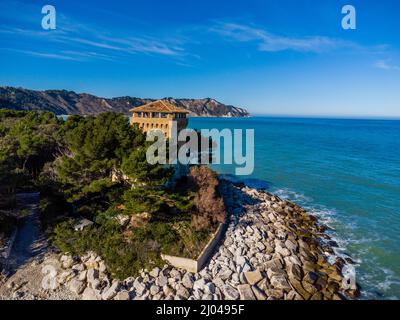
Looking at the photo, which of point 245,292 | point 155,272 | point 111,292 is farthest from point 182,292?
point 111,292

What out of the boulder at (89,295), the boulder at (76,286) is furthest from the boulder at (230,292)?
the boulder at (76,286)

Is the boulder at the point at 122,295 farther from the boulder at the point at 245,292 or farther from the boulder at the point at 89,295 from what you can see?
the boulder at the point at 245,292

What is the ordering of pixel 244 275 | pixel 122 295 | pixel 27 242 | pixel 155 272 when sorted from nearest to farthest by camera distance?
pixel 122 295 → pixel 155 272 → pixel 244 275 → pixel 27 242

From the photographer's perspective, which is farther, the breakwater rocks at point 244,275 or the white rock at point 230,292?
the breakwater rocks at point 244,275

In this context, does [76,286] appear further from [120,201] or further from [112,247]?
[120,201]
